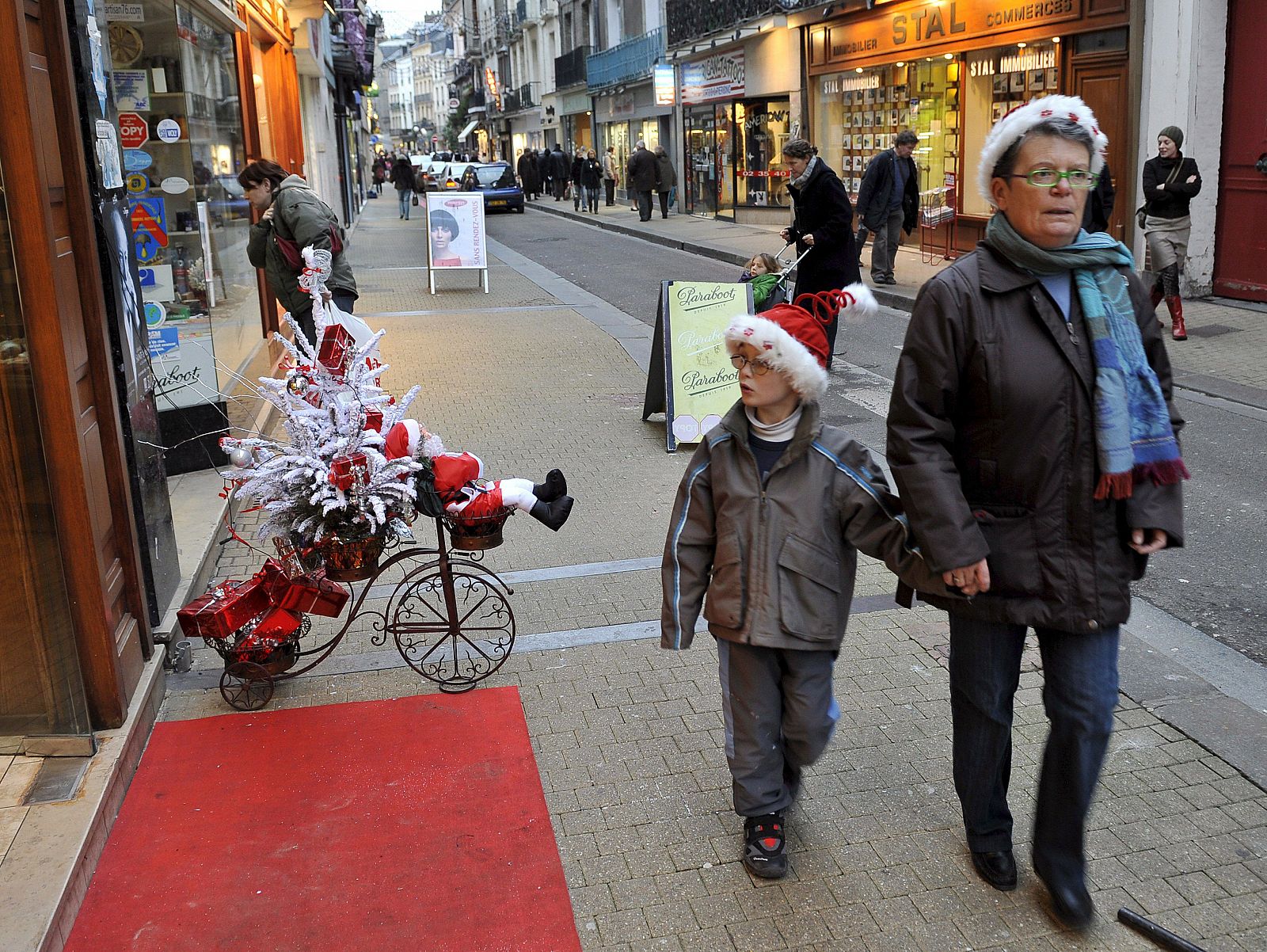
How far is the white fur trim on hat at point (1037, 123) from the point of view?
280 centimetres

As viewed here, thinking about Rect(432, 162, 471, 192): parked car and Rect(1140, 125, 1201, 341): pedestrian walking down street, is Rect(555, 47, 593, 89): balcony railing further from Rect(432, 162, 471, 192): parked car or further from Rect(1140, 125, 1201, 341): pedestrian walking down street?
Rect(1140, 125, 1201, 341): pedestrian walking down street

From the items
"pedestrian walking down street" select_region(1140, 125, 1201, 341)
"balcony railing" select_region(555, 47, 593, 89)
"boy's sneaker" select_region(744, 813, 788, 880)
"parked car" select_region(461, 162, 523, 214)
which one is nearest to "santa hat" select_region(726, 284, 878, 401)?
"boy's sneaker" select_region(744, 813, 788, 880)

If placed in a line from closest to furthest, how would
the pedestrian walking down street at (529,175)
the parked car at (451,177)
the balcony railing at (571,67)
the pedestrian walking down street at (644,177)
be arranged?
1. the pedestrian walking down street at (644,177)
2. the parked car at (451,177)
3. the pedestrian walking down street at (529,175)
4. the balcony railing at (571,67)

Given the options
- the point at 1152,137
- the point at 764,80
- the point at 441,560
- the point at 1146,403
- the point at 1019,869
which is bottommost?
the point at 1019,869

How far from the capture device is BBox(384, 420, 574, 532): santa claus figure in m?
4.21

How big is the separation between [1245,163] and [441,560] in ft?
35.0

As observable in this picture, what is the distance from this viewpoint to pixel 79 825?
11.1 ft

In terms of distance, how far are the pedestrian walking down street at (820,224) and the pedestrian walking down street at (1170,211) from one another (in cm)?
→ 308

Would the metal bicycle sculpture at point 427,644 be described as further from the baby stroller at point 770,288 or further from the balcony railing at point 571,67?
the balcony railing at point 571,67

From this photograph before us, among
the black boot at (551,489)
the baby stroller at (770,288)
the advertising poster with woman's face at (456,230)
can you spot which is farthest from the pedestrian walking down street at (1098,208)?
the advertising poster with woman's face at (456,230)

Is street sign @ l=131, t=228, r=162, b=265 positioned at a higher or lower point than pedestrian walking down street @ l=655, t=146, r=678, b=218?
lower

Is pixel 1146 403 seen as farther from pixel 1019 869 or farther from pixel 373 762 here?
pixel 373 762

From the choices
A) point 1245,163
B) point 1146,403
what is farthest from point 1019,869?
point 1245,163

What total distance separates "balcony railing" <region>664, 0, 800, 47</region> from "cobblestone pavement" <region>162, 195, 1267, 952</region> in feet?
62.3
